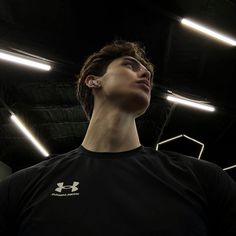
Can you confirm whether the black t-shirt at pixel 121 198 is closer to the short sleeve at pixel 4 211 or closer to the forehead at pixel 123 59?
the short sleeve at pixel 4 211

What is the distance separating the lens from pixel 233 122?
20.8ft

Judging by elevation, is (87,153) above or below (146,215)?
above

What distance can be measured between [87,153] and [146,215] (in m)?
0.34

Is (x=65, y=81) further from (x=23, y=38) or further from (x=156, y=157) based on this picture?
(x=156, y=157)

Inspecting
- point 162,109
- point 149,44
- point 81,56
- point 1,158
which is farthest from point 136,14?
point 1,158

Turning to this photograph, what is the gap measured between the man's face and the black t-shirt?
26cm

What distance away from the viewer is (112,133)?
116 cm

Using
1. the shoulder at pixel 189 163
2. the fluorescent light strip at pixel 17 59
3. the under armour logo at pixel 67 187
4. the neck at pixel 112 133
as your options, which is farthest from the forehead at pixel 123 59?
the fluorescent light strip at pixel 17 59

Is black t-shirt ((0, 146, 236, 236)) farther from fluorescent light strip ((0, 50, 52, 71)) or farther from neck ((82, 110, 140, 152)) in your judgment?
fluorescent light strip ((0, 50, 52, 71))

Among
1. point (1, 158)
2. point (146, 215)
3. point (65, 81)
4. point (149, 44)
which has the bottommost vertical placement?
point (146, 215)

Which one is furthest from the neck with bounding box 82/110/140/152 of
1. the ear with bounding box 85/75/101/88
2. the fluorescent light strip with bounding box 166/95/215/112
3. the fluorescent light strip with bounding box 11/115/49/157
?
the fluorescent light strip with bounding box 11/115/49/157

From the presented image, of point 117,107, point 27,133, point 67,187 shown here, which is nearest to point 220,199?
point 67,187

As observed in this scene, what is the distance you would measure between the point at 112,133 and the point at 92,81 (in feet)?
1.22

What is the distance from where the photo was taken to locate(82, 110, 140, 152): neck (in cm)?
111
